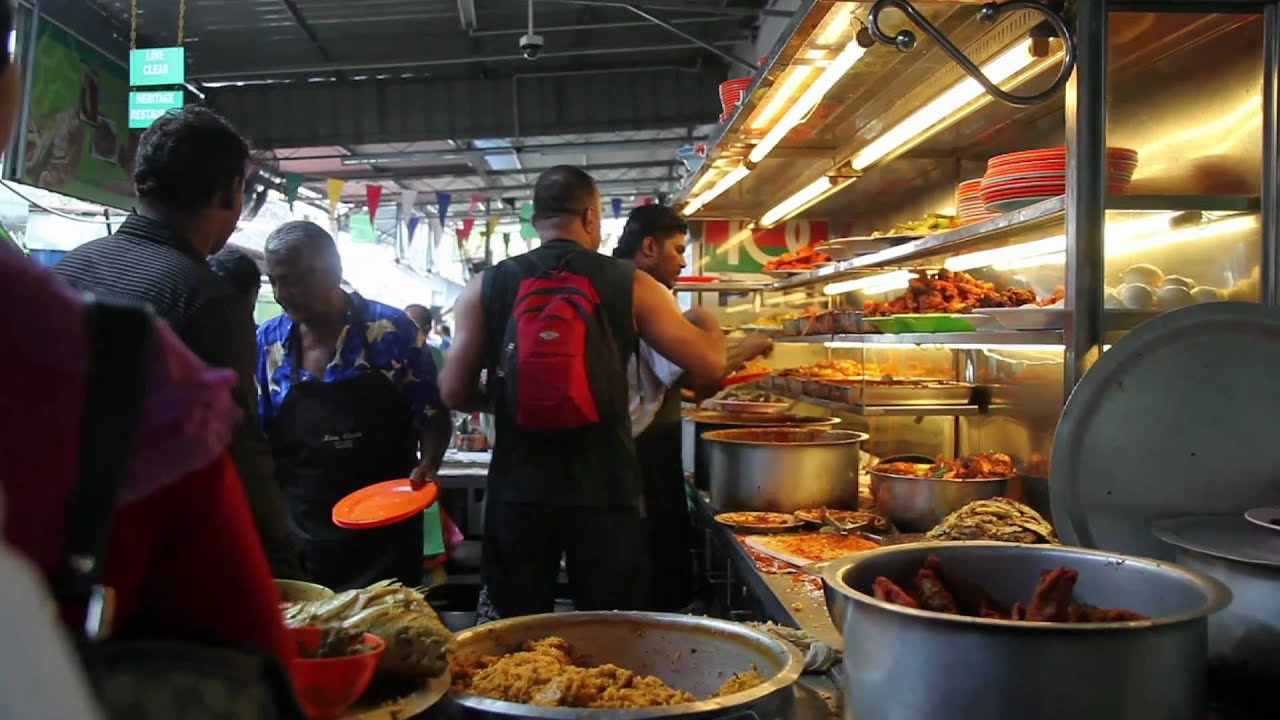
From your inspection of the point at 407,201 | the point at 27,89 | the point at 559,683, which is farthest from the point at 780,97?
the point at 407,201

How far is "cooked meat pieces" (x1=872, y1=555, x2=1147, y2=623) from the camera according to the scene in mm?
1387

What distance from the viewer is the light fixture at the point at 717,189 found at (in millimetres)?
4754

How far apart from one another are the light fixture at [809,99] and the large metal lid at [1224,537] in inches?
66.8

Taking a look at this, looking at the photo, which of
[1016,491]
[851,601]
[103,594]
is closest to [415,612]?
[851,601]

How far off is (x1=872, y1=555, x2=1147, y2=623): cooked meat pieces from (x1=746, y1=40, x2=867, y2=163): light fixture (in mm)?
1781

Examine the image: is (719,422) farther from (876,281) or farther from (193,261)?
(193,261)

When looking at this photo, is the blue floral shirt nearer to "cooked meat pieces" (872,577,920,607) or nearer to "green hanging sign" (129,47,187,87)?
"cooked meat pieces" (872,577,920,607)

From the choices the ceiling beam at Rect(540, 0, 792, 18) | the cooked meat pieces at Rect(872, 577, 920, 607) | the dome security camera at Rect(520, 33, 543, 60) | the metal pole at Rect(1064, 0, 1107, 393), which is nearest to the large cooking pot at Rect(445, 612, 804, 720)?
the cooked meat pieces at Rect(872, 577, 920, 607)

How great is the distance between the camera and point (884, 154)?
3.95 meters

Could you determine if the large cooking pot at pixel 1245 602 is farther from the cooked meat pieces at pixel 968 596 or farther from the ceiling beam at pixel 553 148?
the ceiling beam at pixel 553 148

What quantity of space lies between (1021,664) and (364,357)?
261 cm

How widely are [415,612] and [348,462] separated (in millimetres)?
1818

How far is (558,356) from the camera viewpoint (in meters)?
2.67

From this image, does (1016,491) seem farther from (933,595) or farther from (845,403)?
(933,595)
